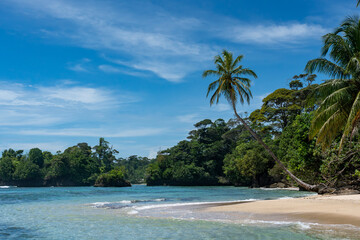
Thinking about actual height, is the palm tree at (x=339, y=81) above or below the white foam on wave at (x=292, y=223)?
above

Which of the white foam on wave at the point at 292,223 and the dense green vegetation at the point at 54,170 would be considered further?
the dense green vegetation at the point at 54,170

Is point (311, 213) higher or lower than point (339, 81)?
lower

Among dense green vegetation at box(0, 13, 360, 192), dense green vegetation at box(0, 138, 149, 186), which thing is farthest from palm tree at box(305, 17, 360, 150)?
dense green vegetation at box(0, 138, 149, 186)

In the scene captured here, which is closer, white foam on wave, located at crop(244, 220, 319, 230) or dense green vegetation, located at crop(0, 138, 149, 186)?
white foam on wave, located at crop(244, 220, 319, 230)

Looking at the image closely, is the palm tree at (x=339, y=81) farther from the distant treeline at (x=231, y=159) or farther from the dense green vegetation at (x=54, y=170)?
the dense green vegetation at (x=54, y=170)

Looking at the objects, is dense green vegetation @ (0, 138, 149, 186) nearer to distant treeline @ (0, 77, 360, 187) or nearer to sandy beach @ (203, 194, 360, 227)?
distant treeline @ (0, 77, 360, 187)

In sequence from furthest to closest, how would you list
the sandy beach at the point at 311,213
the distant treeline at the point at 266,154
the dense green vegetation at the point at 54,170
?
the dense green vegetation at the point at 54,170
the distant treeline at the point at 266,154
the sandy beach at the point at 311,213

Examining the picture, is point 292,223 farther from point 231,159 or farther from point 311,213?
point 231,159

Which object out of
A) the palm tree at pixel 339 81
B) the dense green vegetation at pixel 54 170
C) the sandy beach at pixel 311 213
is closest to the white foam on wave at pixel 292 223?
the sandy beach at pixel 311 213

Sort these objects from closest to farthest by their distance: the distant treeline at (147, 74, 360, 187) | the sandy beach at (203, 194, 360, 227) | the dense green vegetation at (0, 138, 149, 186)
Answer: the sandy beach at (203, 194, 360, 227) < the distant treeline at (147, 74, 360, 187) < the dense green vegetation at (0, 138, 149, 186)

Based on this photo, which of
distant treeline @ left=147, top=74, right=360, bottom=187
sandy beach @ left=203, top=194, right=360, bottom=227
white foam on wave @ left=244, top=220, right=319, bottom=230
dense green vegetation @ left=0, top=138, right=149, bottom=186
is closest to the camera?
white foam on wave @ left=244, top=220, right=319, bottom=230

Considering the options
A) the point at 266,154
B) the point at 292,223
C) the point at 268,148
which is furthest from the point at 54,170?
the point at 292,223

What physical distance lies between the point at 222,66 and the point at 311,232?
50.8ft

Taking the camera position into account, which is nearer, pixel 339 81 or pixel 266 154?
pixel 339 81
